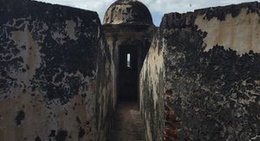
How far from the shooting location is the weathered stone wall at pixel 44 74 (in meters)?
A: 2.91

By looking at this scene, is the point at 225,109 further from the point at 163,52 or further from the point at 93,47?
the point at 93,47

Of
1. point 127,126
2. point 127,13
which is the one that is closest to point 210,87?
point 127,126

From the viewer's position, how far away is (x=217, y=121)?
8.70 ft

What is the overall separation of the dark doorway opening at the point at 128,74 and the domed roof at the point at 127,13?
2.56 feet

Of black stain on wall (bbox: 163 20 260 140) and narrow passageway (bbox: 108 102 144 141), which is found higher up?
black stain on wall (bbox: 163 20 260 140)

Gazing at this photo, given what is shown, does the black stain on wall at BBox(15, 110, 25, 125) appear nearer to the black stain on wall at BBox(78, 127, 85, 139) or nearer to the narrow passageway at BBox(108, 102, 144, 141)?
the black stain on wall at BBox(78, 127, 85, 139)

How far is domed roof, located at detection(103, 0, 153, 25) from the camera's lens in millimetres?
9359

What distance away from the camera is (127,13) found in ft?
31.1

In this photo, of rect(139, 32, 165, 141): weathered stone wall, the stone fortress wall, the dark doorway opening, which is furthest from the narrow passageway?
the stone fortress wall

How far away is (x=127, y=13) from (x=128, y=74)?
1.89 meters

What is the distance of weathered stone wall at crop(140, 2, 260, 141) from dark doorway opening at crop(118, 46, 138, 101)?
663 centimetres

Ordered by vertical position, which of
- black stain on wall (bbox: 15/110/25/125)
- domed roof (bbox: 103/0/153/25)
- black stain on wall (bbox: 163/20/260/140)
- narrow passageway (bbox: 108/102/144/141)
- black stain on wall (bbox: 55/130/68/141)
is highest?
domed roof (bbox: 103/0/153/25)

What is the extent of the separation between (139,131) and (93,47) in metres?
3.08

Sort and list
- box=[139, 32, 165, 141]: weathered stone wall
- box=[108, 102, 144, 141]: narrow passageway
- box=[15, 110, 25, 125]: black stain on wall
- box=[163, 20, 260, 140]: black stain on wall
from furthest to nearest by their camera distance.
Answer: box=[108, 102, 144, 141]: narrow passageway → box=[139, 32, 165, 141]: weathered stone wall → box=[15, 110, 25, 125]: black stain on wall → box=[163, 20, 260, 140]: black stain on wall
